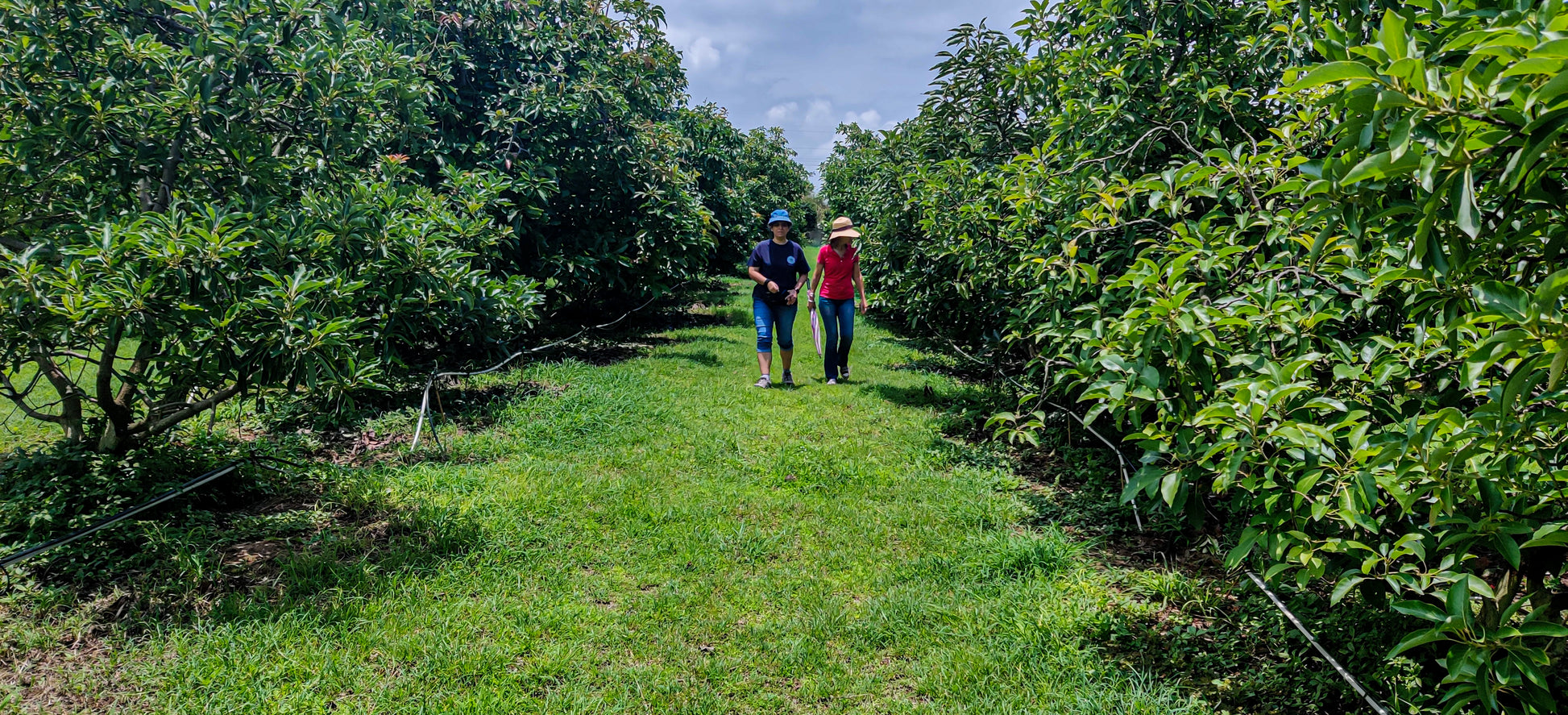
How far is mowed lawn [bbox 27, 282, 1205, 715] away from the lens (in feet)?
8.50

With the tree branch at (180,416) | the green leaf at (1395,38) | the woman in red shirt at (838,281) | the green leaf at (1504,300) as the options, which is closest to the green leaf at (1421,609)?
the green leaf at (1504,300)

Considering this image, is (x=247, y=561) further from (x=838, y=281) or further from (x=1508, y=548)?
(x=838, y=281)

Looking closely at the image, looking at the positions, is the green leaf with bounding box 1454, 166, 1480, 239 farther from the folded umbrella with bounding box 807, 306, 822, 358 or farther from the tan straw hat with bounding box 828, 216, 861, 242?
the folded umbrella with bounding box 807, 306, 822, 358

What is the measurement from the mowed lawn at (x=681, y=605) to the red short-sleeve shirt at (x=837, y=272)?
2.44m

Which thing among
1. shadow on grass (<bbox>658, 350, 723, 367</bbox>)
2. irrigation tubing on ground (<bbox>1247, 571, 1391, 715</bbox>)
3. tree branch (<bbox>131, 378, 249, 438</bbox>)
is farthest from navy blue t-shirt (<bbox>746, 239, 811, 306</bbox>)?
irrigation tubing on ground (<bbox>1247, 571, 1391, 715</bbox>)

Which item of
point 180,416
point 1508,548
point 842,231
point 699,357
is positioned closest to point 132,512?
point 180,416

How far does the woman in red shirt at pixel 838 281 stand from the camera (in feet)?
24.1

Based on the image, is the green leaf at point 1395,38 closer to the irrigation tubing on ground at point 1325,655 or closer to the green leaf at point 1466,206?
the green leaf at point 1466,206

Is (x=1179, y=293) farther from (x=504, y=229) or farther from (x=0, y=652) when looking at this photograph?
(x=504, y=229)

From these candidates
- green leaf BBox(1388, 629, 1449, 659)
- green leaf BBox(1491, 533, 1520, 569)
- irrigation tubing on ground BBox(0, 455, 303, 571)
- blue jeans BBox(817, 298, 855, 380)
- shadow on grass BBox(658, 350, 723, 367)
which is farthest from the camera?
shadow on grass BBox(658, 350, 723, 367)

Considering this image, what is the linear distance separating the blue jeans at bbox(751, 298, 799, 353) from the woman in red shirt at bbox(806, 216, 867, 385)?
300mm

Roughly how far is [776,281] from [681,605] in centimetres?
456

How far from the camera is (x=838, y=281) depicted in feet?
24.2

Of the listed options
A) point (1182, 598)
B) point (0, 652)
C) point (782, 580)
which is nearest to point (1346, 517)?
point (1182, 598)
